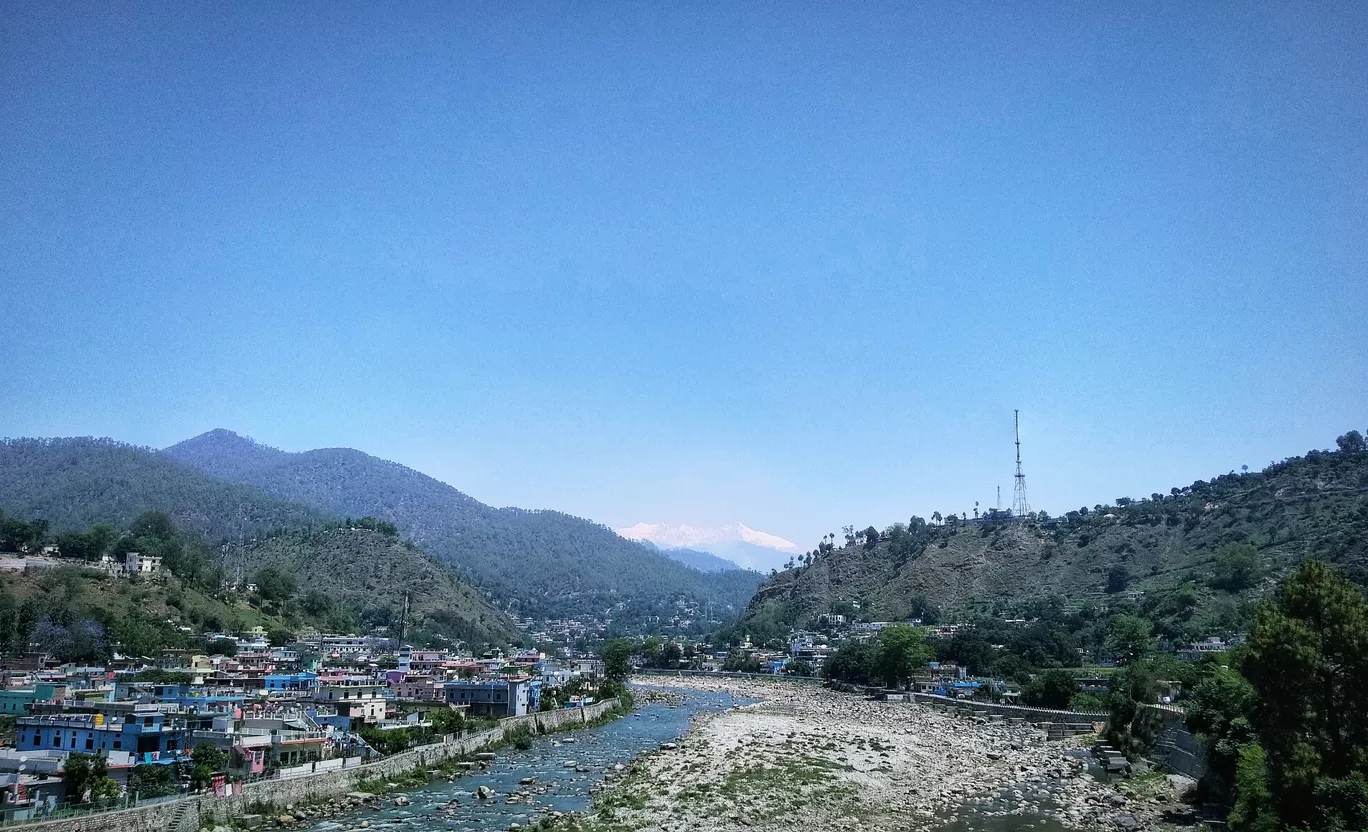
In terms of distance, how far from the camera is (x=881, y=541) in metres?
165

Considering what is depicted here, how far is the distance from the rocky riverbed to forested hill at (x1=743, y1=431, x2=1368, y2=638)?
44.1m

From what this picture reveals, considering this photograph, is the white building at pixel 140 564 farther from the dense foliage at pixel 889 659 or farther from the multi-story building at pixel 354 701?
the dense foliage at pixel 889 659

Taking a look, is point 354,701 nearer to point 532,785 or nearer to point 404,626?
point 532,785

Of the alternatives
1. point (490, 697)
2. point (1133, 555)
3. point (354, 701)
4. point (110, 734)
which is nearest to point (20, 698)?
point (354, 701)

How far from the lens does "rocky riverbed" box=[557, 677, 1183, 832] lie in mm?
30312

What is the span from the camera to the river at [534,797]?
29578 millimetres

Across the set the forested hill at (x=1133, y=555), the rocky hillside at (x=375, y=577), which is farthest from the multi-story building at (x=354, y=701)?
the rocky hillside at (x=375, y=577)

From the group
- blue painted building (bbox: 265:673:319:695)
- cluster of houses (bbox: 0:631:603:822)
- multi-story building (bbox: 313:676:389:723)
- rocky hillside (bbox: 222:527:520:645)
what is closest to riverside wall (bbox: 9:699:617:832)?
cluster of houses (bbox: 0:631:603:822)

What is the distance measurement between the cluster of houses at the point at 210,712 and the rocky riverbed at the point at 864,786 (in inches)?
448

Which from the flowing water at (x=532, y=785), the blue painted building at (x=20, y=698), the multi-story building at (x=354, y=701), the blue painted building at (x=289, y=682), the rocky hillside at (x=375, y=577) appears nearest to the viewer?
the flowing water at (x=532, y=785)

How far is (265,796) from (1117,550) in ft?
383

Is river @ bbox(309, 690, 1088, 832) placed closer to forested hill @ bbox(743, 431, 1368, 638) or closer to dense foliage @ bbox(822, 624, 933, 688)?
dense foliage @ bbox(822, 624, 933, 688)

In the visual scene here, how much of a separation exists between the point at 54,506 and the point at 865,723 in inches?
7603

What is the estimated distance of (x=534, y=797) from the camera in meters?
33.6
